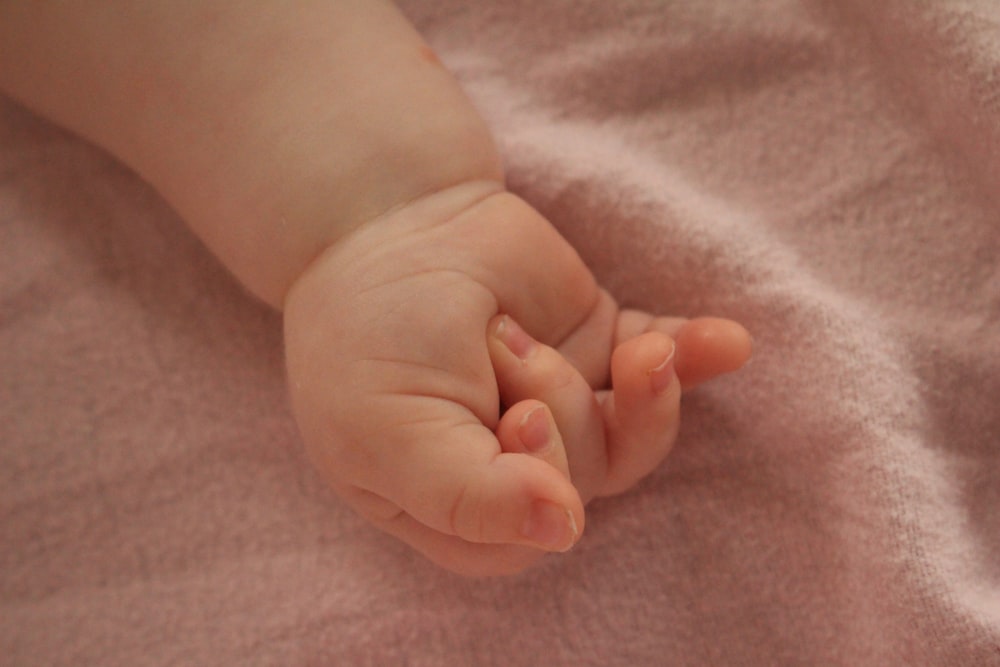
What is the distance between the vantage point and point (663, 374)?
0.70 metres

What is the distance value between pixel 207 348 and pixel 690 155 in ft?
1.84

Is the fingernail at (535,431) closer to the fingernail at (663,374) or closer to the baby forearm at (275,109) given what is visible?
the fingernail at (663,374)

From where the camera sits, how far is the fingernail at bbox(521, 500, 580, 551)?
2.02 ft

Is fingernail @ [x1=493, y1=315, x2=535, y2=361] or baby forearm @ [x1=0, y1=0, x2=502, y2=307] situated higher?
baby forearm @ [x1=0, y1=0, x2=502, y2=307]

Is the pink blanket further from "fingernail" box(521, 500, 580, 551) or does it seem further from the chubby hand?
"fingernail" box(521, 500, 580, 551)

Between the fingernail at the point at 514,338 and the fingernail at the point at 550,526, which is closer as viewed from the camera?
the fingernail at the point at 550,526

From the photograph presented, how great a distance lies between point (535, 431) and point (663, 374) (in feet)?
0.39

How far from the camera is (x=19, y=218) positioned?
990 millimetres

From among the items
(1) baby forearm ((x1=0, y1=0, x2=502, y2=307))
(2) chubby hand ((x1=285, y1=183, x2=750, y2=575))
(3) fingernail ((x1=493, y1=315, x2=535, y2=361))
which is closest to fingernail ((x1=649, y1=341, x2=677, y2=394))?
(2) chubby hand ((x1=285, y1=183, x2=750, y2=575))

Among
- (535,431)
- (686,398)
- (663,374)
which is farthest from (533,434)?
(686,398)

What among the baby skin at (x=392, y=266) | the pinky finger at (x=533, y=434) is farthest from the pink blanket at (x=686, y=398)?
the pinky finger at (x=533, y=434)

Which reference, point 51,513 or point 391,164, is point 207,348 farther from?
point 391,164

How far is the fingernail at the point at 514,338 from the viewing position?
721 mm

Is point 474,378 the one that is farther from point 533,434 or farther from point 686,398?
point 686,398
